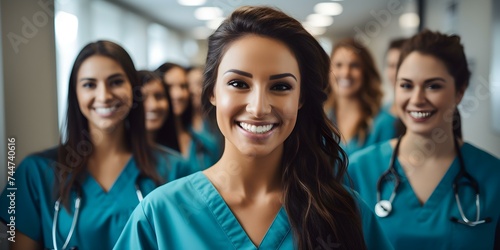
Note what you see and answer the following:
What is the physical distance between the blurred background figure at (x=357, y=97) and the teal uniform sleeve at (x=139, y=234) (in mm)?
1268

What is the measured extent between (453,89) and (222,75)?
677 millimetres

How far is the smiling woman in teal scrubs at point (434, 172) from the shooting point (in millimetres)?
1075

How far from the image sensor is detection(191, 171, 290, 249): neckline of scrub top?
812 millimetres

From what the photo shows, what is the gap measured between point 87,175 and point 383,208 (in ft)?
2.53

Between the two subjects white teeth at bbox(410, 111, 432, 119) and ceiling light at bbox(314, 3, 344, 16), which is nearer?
white teeth at bbox(410, 111, 432, 119)

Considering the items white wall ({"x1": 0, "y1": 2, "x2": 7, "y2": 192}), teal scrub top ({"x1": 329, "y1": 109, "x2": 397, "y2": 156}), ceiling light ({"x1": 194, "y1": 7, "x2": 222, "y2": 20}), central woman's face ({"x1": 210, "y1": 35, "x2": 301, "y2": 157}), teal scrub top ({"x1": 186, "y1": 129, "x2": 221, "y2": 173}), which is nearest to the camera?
central woman's face ({"x1": 210, "y1": 35, "x2": 301, "y2": 157})

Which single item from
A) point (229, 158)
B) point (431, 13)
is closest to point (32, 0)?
point (229, 158)

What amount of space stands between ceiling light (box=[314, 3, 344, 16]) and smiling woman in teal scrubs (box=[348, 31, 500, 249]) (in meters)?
0.39

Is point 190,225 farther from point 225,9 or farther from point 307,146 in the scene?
point 225,9

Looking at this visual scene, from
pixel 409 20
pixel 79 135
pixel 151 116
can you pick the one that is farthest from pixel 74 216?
pixel 409 20

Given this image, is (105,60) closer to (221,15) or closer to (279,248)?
(221,15)

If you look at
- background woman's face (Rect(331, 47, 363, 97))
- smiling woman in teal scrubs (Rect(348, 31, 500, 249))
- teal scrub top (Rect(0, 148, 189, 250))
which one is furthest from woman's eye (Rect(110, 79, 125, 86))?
background woman's face (Rect(331, 47, 363, 97))

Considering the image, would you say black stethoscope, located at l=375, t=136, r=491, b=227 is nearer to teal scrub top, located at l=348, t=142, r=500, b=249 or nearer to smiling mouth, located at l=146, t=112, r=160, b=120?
teal scrub top, located at l=348, t=142, r=500, b=249

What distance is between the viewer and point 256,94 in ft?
2.50
